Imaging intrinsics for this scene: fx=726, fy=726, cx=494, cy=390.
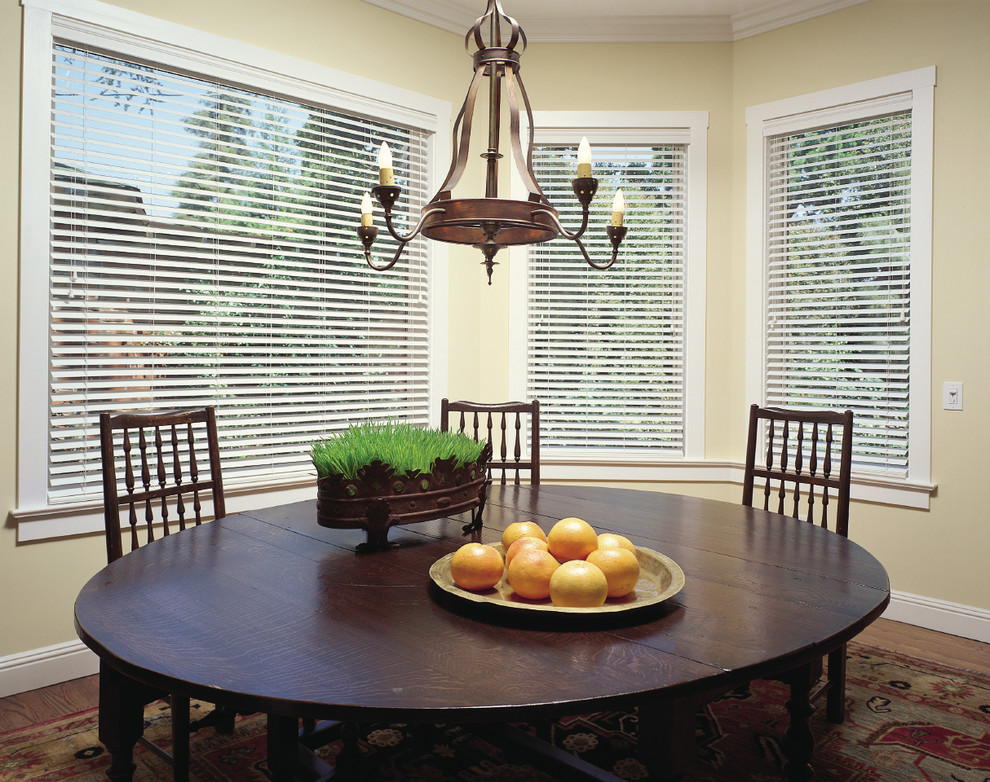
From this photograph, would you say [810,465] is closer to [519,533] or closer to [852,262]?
[519,533]

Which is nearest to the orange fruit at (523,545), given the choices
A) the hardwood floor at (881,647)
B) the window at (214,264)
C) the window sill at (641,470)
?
the hardwood floor at (881,647)

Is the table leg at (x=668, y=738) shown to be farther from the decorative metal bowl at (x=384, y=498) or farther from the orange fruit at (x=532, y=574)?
the decorative metal bowl at (x=384, y=498)

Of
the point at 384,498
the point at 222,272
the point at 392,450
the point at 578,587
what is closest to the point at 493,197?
the point at 392,450

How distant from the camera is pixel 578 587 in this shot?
1262 millimetres

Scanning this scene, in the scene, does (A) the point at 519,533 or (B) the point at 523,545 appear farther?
(A) the point at 519,533

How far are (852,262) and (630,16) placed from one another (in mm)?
1754

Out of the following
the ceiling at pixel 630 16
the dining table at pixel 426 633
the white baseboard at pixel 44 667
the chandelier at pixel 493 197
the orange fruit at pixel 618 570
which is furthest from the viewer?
the ceiling at pixel 630 16

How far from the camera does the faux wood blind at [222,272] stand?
9.00 ft

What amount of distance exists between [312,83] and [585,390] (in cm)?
211

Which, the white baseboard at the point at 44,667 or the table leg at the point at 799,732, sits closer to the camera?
the table leg at the point at 799,732

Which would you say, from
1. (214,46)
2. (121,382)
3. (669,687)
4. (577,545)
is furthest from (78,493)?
(669,687)

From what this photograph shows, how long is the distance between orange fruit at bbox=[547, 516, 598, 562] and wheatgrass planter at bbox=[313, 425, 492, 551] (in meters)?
0.38

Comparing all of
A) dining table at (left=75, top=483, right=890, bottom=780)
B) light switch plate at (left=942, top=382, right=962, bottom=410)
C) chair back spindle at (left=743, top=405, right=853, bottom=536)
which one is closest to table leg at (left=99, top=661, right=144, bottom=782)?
dining table at (left=75, top=483, right=890, bottom=780)

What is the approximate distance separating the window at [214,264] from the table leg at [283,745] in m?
1.46
